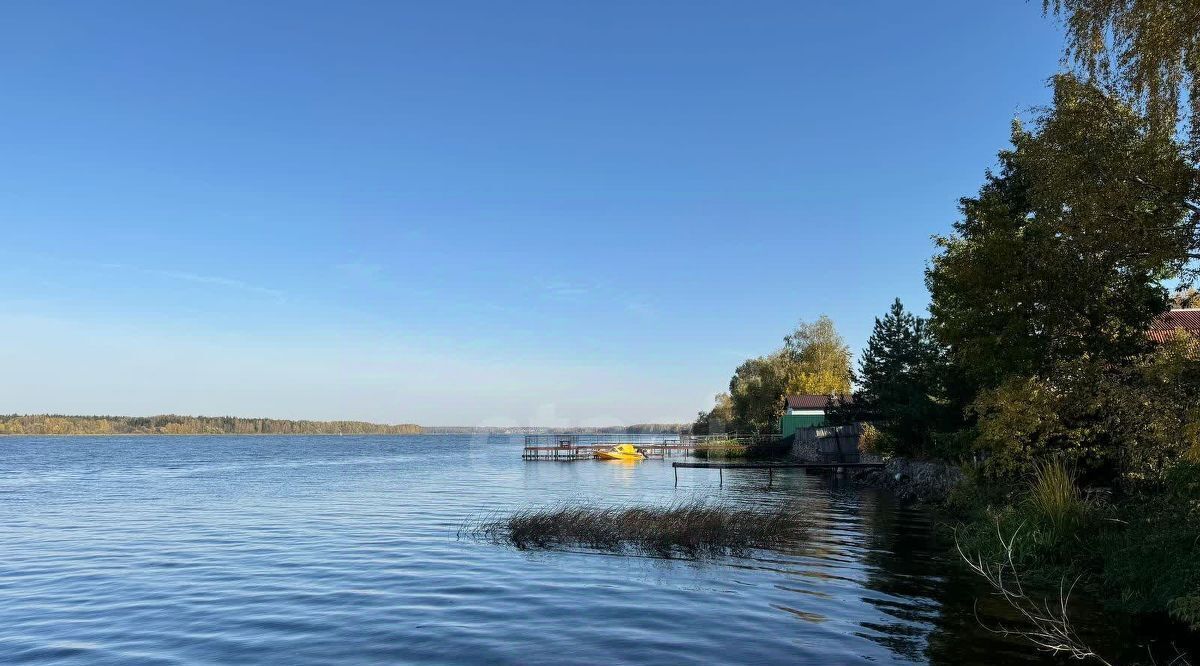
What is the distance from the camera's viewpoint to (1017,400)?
20391 mm

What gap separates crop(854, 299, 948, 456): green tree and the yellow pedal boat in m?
39.3

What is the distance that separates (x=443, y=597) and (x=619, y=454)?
76.4 meters

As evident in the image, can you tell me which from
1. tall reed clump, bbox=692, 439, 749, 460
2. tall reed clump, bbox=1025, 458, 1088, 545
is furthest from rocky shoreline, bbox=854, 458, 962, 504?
tall reed clump, bbox=692, 439, 749, 460

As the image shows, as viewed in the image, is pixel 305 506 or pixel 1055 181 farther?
pixel 305 506

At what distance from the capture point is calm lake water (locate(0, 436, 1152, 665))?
12812mm

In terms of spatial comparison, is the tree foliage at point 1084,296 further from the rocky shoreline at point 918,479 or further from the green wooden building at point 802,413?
the green wooden building at point 802,413

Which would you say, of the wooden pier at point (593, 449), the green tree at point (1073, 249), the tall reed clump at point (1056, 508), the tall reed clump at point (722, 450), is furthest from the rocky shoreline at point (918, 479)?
the wooden pier at point (593, 449)

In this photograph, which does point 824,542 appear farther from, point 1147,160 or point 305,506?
point 305,506

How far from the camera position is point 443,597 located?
1703 cm

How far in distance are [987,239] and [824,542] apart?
10968 mm

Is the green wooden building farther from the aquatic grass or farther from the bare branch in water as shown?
the bare branch in water

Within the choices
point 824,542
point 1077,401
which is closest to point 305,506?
point 824,542

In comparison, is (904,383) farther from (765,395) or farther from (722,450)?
(765,395)

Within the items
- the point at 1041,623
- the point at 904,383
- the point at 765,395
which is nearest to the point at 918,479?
the point at 904,383
